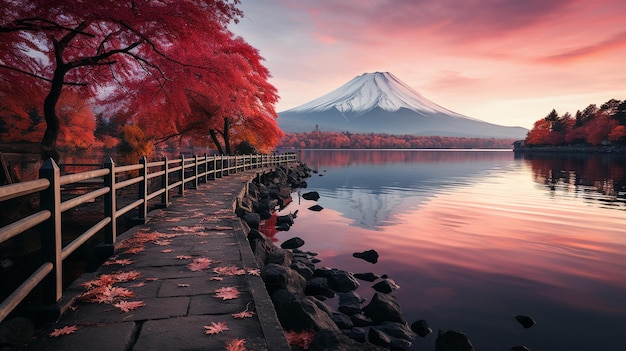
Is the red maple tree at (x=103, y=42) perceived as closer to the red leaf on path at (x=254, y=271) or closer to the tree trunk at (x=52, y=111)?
the tree trunk at (x=52, y=111)

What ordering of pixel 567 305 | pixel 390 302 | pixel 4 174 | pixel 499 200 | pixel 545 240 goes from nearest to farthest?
pixel 390 302 → pixel 567 305 → pixel 4 174 → pixel 545 240 → pixel 499 200

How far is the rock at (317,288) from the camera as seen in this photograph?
726cm

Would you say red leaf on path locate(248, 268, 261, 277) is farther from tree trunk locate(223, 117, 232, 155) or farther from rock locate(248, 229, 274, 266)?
tree trunk locate(223, 117, 232, 155)

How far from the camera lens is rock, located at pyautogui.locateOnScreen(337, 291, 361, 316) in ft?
21.8

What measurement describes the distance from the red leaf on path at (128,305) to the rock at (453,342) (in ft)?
13.3

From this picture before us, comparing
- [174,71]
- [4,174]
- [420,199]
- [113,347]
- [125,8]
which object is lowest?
[420,199]

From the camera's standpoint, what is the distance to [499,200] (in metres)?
22.8

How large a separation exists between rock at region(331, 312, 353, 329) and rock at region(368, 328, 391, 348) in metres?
0.43

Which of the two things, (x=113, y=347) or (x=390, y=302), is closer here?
(x=113, y=347)

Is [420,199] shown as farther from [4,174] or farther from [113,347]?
A: [113,347]

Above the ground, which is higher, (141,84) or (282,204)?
(141,84)

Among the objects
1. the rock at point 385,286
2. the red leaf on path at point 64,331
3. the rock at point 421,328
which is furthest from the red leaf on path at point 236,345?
the rock at point 385,286

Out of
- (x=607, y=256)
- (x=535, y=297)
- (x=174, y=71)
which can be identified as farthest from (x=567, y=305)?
(x=174, y=71)

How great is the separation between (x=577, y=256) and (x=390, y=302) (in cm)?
776
